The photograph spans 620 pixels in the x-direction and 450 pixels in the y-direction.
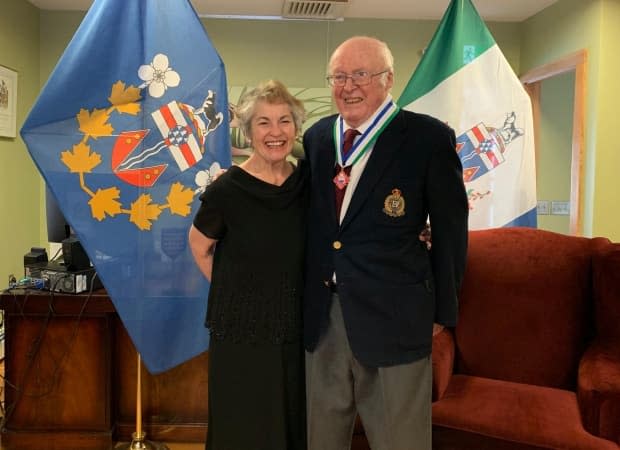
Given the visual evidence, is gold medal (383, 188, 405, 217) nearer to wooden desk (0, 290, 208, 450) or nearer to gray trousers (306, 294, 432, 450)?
gray trousers (306, 294, 432, 450)

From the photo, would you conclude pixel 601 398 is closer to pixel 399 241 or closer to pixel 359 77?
pixel 399 241

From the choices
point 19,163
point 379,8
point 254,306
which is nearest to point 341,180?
point 254,306

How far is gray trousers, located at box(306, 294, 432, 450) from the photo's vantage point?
153 cm

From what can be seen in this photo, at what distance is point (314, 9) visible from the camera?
13.6 ft

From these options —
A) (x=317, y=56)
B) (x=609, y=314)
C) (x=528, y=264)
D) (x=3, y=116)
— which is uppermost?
(x=317, y=56)

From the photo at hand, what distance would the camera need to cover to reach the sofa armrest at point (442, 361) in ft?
6.48

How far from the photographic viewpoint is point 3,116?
3900 millimetres

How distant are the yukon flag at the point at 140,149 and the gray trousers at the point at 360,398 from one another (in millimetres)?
660

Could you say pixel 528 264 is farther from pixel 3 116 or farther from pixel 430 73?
pixel 3 116

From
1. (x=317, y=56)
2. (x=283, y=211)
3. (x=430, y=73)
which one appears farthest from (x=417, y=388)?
(x=317, y=56)

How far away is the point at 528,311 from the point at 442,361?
0.44m

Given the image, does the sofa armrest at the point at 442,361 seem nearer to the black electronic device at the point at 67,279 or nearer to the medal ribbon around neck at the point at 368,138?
the medal ribbon around neck at the point at 368,138

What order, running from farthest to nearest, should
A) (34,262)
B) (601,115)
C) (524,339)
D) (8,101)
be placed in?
(8,101) < (601,115) < (34,262) < (524,339)

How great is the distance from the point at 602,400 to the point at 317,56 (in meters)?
3.46
